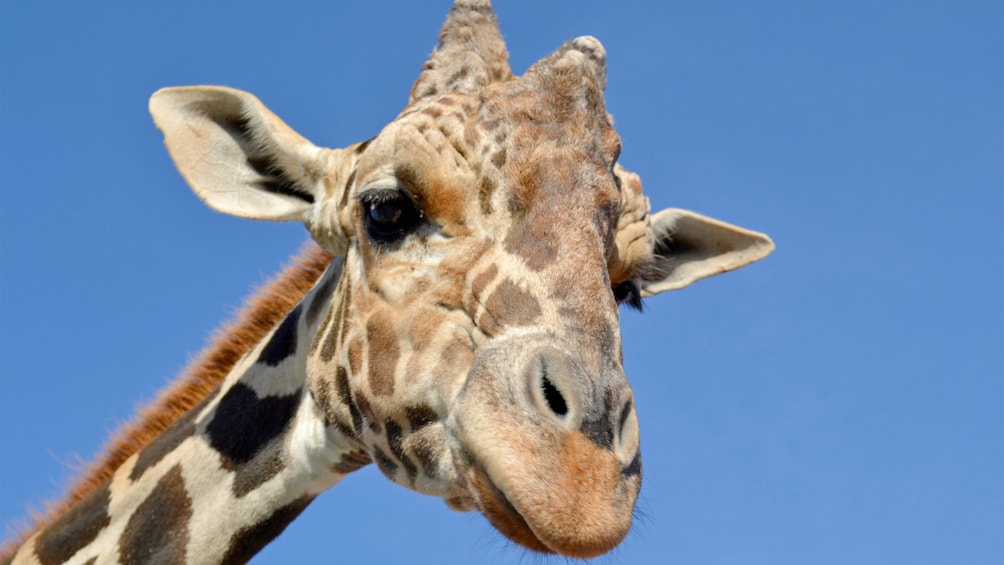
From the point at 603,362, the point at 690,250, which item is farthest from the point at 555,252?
the point at 690,250

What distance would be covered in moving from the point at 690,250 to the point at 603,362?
2.79 meters

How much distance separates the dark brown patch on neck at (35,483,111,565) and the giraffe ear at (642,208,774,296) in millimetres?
3224

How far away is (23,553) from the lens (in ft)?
20.4

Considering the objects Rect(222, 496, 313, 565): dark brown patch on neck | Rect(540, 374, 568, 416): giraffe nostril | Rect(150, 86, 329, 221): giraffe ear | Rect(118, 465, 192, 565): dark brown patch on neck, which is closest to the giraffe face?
Rect(540, 374, 568, 416): giraffe nostril

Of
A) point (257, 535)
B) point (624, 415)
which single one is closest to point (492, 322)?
point (624, 415)

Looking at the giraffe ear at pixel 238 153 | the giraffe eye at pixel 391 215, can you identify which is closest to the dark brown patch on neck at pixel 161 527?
the giraffe ear at pixel 238 153

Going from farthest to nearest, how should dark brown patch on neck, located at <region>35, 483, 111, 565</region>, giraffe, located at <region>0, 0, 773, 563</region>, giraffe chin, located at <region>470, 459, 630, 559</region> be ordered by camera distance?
dark brown patch on neck, located at <region>35, 483, 111, 565</region>
giraffe, located at <region>0, 0, 773, 563</region>
giraffe chin, located at <region>470, 459, 630, 559</region>

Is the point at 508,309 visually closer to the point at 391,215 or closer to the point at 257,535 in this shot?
the point at 391,215

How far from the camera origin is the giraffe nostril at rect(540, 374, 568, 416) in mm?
3898

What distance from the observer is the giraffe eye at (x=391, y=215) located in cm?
487

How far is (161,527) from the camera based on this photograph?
5547mm

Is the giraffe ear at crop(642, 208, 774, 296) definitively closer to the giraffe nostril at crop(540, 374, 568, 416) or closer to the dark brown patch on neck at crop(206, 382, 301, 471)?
the dark brown patch on neck at crop(206, 382, 301, 471)

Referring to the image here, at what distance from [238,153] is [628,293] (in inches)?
84.2

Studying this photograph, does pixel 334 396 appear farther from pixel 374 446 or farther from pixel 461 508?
pixel 461 508
